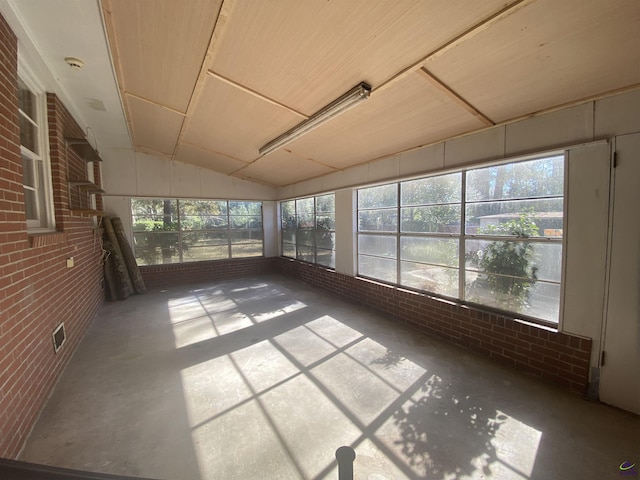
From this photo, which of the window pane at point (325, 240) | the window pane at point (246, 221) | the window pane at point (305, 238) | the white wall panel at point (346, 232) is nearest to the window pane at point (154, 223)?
the window pane at point (246, 221)

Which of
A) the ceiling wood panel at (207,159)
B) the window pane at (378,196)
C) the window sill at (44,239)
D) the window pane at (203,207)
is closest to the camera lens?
the window sill at (44,239)

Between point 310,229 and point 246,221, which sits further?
point 246,221

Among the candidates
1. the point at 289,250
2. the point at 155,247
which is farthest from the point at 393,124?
the point at 155,247

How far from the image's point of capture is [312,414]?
89.6 inches

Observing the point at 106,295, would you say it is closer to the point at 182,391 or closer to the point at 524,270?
the point at 182,391

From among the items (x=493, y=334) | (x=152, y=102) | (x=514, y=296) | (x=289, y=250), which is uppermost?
(x=152, y=102)

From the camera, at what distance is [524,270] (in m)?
2.90

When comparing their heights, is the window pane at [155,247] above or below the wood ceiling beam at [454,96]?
below

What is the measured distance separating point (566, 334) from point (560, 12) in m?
2.57

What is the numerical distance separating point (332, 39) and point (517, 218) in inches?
99.3

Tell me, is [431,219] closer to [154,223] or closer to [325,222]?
[325,222]

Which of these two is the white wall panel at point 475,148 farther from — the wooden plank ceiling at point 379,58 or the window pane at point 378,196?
the window pane at point 378,196

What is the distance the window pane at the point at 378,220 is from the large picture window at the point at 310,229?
0.95 meters

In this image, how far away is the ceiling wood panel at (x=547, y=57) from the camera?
1.61m
